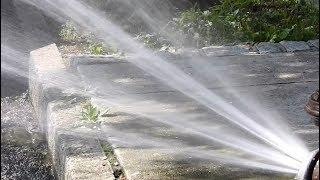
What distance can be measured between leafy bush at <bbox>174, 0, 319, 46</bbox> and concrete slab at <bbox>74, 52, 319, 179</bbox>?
2.73 ft

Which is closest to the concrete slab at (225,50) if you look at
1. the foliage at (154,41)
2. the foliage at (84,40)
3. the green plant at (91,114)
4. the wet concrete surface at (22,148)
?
the foliage at (154,41)

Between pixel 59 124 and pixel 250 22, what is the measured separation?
13.3ft

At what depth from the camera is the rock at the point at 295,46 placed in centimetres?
628

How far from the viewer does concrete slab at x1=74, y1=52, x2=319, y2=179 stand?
3.54m

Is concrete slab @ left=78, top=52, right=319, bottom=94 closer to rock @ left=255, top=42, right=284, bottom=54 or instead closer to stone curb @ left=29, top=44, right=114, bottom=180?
rock @ left=255, top=42, right=284, bottom=54

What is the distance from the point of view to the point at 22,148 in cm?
526

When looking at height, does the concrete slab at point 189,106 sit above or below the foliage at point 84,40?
below

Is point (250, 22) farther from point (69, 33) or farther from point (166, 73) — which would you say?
point (69, 33)

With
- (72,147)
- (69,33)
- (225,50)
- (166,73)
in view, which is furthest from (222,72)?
(69,33)

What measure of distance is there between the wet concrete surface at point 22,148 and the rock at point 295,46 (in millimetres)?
3370

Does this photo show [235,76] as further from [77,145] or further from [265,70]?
[77,145]

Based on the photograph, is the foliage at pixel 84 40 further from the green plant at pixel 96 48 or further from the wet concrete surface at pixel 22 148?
the wet concrete surface at pixel 22 148

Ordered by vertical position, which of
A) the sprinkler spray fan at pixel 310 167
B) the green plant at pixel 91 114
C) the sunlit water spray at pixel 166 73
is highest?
the sunlit water spray at pixel 166 73

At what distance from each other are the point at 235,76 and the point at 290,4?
3.53 metres
